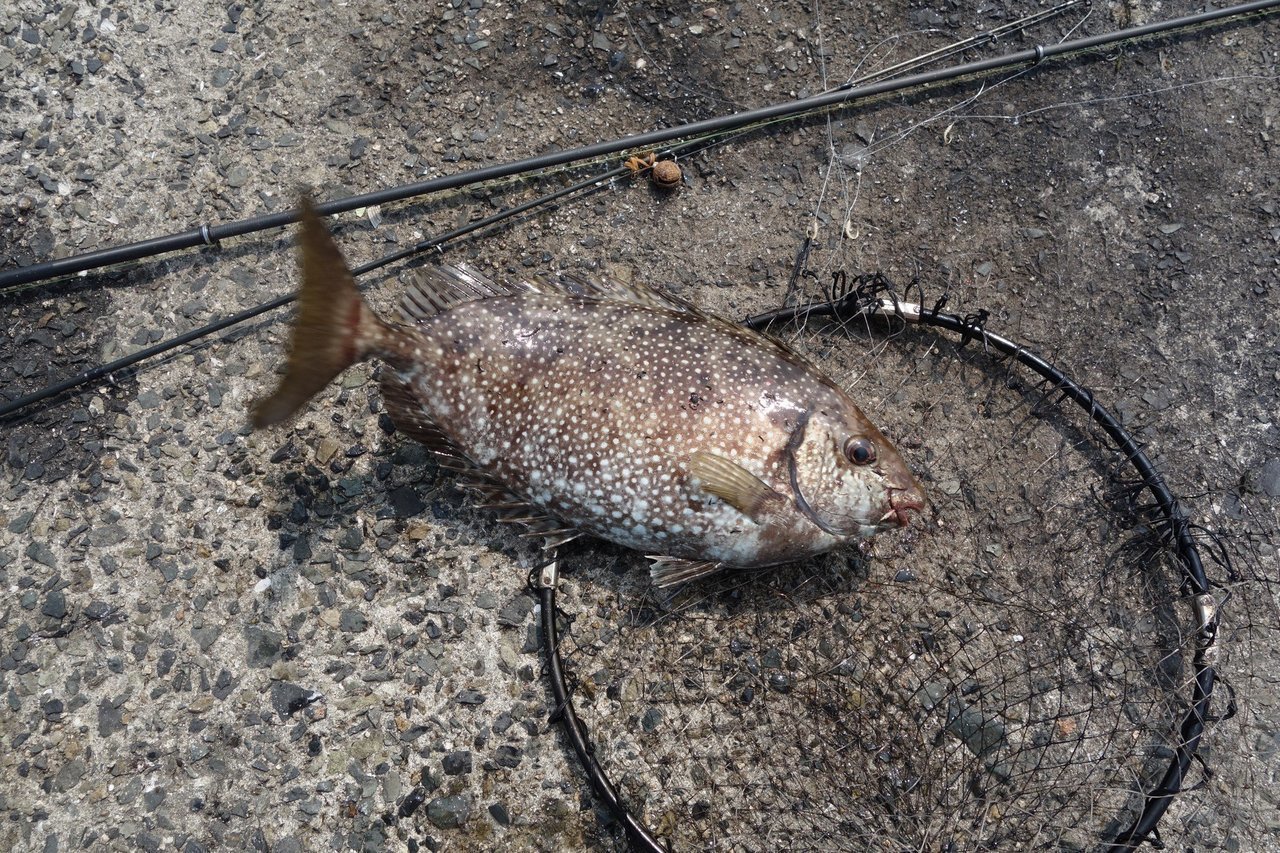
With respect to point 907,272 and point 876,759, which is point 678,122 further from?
point 876,759

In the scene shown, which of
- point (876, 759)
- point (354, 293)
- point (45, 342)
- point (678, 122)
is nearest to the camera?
point (354, 293)

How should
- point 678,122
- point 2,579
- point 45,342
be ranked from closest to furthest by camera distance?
1. point 2,579
2. point 45,342
3. point 678,122

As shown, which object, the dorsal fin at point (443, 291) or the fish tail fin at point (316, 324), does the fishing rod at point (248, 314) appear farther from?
the fish tail fin at point (316, 324)

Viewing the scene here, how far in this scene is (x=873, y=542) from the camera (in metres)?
3.13

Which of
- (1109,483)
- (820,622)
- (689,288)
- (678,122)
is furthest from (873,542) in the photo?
(678,122)

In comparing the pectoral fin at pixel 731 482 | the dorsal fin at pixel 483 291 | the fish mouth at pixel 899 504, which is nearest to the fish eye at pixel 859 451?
Answer: the fish mouth at pixel 899 504

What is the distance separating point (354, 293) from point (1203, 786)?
3.65 metres

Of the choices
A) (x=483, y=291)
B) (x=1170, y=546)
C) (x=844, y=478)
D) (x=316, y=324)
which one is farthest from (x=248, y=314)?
(x=1170, y=546)

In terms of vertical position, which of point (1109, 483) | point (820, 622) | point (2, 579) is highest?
point (1109, 483)

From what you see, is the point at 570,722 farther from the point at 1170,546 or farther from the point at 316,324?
the point at 1170,546

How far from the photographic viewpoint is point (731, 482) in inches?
105

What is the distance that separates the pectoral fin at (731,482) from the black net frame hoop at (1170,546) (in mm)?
752

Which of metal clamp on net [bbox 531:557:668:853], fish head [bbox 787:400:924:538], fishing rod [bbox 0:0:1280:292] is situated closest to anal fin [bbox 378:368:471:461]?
metal clamp on net [bbox 531:557:668:853]

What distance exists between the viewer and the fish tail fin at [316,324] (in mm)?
2449
